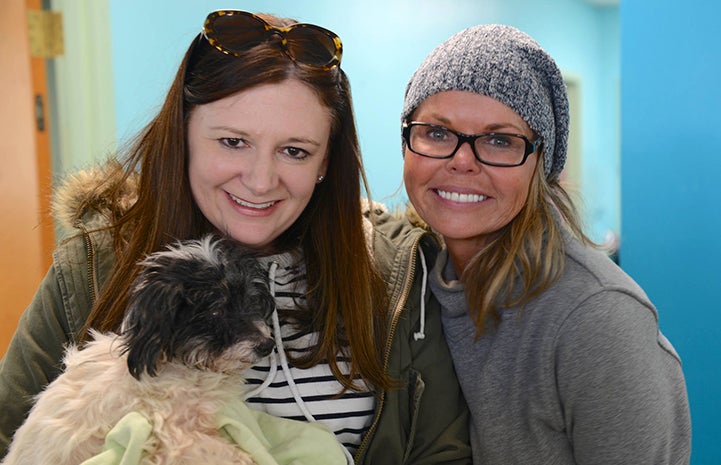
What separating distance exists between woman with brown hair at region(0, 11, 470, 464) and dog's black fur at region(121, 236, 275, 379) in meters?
0.15

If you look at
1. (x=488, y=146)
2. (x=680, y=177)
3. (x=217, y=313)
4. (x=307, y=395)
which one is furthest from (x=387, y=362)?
(x=680, y=177)

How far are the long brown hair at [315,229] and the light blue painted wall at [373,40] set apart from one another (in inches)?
13.5

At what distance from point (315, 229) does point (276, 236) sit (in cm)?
11

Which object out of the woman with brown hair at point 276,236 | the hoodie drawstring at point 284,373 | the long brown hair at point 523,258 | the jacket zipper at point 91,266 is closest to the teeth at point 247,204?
the woman with brown hair at point 276,236

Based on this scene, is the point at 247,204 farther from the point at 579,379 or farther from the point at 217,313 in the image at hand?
the point at 579,379

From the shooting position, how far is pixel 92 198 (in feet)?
5.58

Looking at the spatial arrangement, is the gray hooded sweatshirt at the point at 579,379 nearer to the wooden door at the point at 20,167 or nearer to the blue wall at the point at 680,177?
the blue wall at the point at 680,177

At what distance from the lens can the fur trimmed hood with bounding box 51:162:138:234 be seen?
1.69m

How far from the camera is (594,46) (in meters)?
8.29

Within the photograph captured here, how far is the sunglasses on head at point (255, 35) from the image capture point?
153cm

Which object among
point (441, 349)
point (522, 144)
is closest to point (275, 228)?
point (441, 349)

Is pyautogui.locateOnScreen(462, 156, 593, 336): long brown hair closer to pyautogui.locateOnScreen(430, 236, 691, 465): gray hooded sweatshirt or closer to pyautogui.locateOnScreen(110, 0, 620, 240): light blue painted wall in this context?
pyautogui.locateOnScreen(430, 236, 691, 465): gray hooded sweatshirt

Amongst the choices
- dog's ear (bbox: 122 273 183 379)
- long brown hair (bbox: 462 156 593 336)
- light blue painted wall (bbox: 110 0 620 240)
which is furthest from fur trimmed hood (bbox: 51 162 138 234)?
long brown hair (bbox: 462 156 593 336)

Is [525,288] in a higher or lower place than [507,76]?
lower
